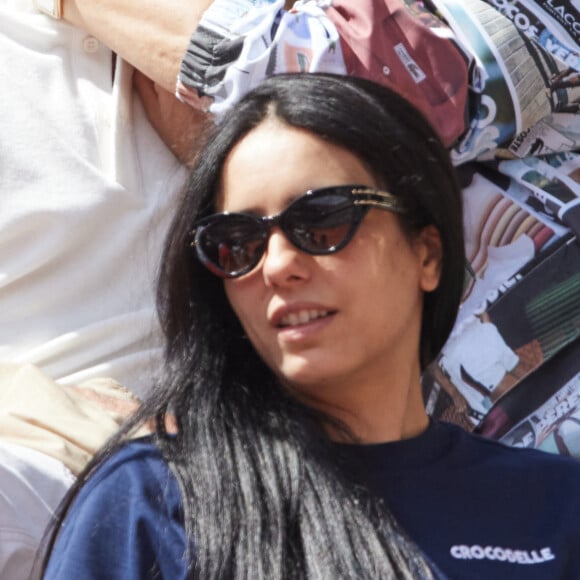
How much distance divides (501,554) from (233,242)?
2.05 ft

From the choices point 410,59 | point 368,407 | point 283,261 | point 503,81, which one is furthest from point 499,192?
point 283,261

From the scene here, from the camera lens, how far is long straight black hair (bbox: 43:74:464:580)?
2.01 m

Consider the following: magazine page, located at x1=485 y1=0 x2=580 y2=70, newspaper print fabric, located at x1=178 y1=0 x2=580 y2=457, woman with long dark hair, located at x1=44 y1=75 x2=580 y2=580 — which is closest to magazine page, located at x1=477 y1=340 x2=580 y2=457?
newspaper print fabric, located at x1=178 y1=0 x2=580 y2=457

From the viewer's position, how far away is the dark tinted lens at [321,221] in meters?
2.13

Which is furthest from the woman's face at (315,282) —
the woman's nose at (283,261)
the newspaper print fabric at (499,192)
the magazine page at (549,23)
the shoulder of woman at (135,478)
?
the magazine page at (549,23)

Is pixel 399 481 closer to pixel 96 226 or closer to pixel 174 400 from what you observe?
pixel 174 400

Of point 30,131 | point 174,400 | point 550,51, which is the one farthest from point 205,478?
point 550,51

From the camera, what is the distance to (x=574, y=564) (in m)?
2.25

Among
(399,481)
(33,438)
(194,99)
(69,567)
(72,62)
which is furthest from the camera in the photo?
(72,62)

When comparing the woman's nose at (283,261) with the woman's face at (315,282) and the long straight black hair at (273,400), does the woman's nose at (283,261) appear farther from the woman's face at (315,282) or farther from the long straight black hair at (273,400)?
the long straight black hair at (273,400)

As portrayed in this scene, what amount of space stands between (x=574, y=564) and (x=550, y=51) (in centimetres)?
108

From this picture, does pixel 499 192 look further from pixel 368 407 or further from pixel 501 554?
pixel 501 554

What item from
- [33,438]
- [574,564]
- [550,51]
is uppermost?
[550,51]

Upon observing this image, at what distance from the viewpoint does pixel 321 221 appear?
2135 mm
